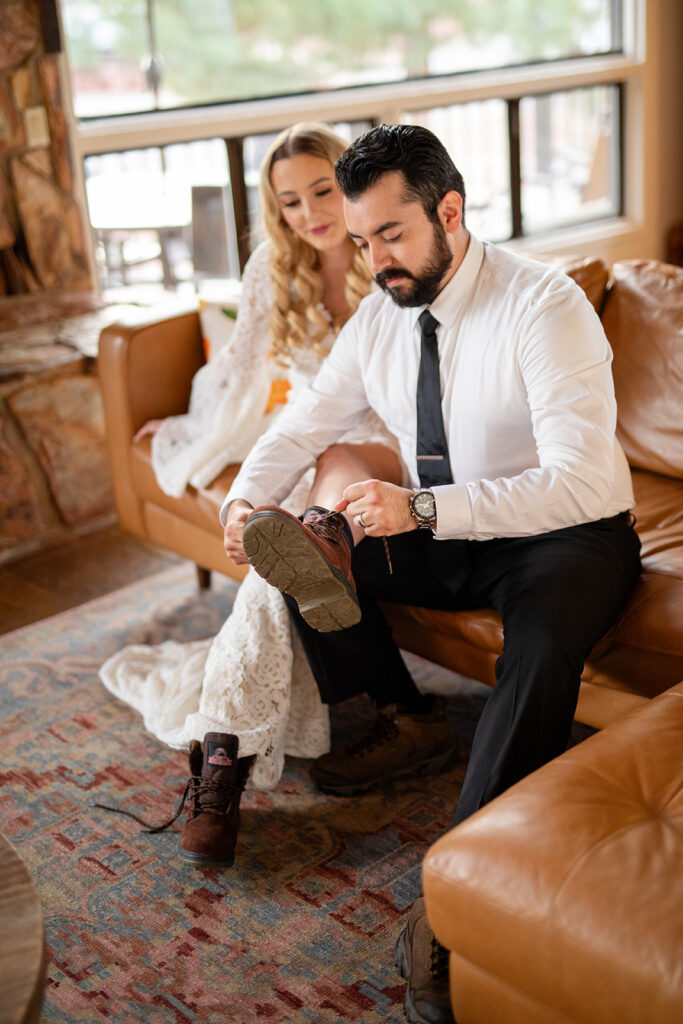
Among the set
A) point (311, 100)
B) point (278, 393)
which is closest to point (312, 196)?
point (278, 393)

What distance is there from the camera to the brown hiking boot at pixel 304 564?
62.0 inches

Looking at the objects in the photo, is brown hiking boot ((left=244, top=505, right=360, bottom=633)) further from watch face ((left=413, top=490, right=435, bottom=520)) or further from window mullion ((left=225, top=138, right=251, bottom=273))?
window mullion ((left=225, top=138, right=251, bottom=273))

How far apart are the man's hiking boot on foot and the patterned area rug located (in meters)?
0.05

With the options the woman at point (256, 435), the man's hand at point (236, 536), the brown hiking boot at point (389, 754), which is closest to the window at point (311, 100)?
the woman at point (256, 435)

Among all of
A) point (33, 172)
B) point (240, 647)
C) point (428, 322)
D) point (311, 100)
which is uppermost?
point (311, 100)

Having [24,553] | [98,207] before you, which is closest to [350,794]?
[24,553]

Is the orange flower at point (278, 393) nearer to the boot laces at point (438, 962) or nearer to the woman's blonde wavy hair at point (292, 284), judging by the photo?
the woman's blonde wavy hair at point (292, 284)

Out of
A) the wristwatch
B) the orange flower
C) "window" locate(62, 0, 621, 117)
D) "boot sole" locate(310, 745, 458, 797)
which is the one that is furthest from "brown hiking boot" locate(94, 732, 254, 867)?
"window" locate(62, 0, 621, 117)

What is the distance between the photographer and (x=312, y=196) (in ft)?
7.66

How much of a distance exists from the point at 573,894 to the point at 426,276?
43.0 inches

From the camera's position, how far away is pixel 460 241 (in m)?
1.86

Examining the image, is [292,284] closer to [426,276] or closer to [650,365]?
[426,276]

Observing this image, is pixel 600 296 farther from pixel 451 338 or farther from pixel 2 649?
pixel 2 649

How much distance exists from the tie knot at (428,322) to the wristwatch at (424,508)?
36 cm
